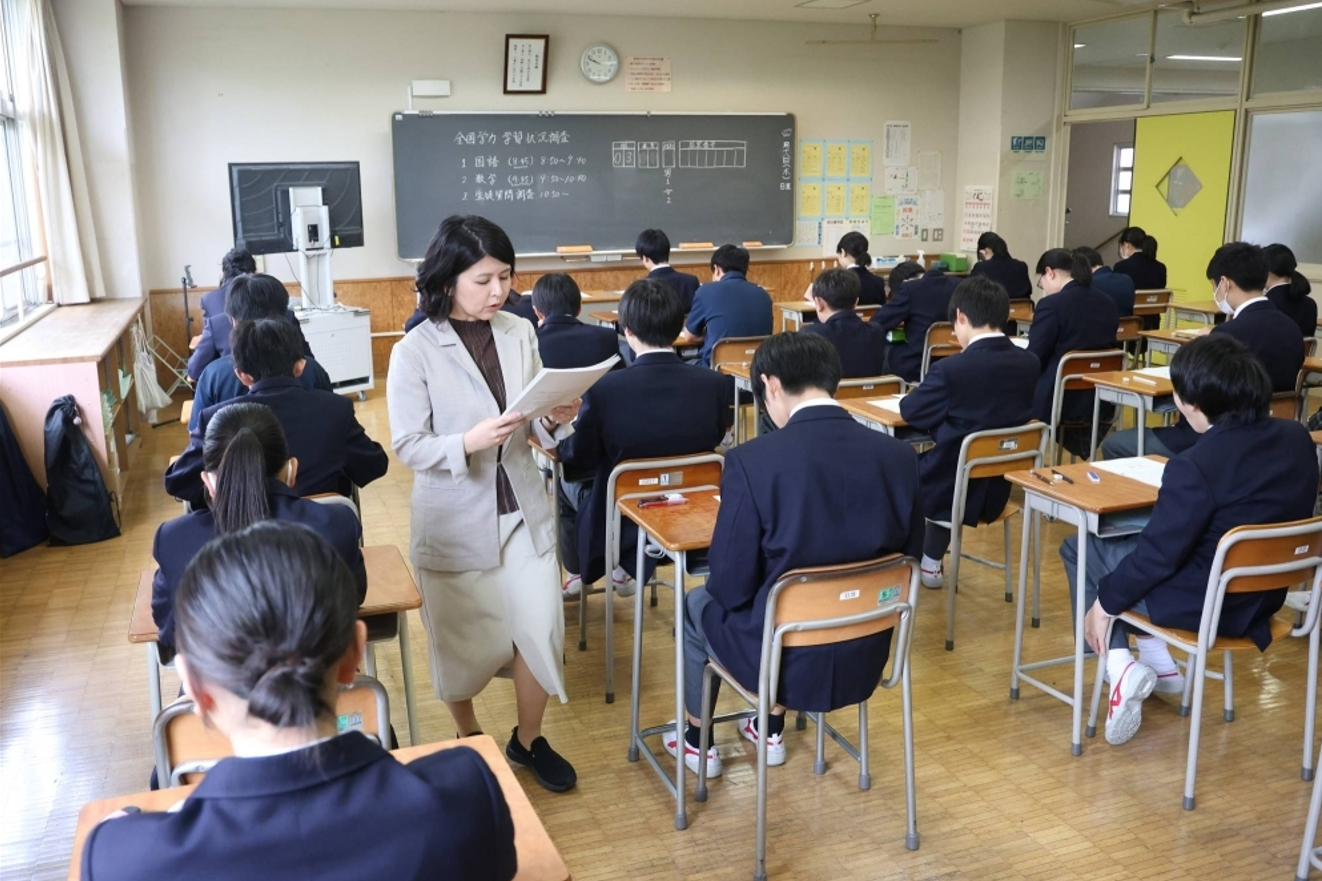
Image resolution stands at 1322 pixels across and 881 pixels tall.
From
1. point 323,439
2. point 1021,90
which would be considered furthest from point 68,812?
point 1021,90

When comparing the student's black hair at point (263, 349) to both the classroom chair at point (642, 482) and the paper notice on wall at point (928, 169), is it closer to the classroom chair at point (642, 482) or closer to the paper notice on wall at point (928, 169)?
the classroom chair at point (642, 482)

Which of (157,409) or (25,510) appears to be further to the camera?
(157,409)

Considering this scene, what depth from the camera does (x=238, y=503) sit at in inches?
77.1

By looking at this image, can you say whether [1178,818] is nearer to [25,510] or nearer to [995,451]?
[995,451]

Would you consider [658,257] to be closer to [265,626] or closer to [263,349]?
[263,349]

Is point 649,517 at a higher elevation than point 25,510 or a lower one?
higher

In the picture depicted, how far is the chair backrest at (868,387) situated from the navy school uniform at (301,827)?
12.0 ft

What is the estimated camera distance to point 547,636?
2.67 metres

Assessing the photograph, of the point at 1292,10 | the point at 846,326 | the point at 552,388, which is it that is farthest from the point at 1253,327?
the point at 1292,10

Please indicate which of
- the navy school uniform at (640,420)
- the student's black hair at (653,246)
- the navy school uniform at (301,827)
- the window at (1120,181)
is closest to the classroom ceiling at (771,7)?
the student's black hair at (653,246)

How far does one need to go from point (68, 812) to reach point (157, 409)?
5190mm

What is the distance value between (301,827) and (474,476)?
5.25 feet

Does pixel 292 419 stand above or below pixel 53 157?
below

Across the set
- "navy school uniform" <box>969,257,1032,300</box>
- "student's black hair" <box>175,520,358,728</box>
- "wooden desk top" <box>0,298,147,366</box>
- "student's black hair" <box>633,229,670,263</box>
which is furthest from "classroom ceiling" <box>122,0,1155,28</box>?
"student's black hair" <box>175,520,358,728</box>
